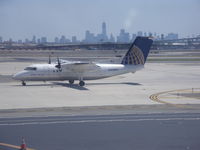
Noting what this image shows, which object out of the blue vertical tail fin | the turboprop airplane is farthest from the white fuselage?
the blue vertical tail fin

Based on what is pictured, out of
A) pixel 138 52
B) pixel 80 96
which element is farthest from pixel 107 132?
pixel 138 52

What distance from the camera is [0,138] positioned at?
17.6 m

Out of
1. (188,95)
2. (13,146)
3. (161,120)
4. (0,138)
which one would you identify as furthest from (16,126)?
(188,95)

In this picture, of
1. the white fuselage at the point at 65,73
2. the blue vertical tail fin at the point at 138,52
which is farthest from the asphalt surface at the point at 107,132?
the blue vertical tail fin at the point at 138,52

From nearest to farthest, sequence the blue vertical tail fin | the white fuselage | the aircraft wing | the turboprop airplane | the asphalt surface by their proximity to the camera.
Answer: the asphalt surface, the white fuselage, the turboprop airplane, the aircraft wing, the blue vertical tail fin

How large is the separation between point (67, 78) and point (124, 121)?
22.4m

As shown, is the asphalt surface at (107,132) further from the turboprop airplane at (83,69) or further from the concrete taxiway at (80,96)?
the turboprop airplane at (83,69)

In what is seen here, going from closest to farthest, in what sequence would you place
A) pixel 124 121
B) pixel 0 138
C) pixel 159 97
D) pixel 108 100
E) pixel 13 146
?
1. pixel 13 146
2. pixel 0 138
3. pixel 124 121
4. pixel 108 100
5. pixel 159 97

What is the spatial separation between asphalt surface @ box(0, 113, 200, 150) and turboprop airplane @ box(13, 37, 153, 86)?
759 inches

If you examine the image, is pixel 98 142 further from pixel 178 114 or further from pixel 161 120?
pixel 178 114

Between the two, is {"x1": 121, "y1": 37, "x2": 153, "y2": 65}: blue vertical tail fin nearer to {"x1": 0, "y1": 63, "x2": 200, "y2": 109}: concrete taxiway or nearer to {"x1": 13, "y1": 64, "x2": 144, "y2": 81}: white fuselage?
{"x1": 13, "y1": 64, "x2": 144, "y2": 81}: white fuselage

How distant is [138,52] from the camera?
151 ft

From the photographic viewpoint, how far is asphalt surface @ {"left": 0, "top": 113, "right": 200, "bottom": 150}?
16297mm

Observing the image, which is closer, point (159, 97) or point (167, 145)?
point (167, 145)
